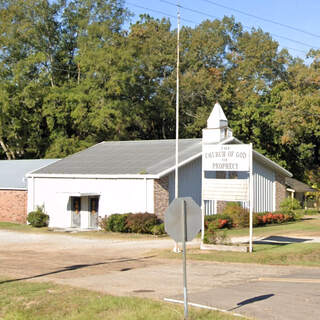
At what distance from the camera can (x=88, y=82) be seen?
46938mm

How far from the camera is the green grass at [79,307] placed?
408 inches

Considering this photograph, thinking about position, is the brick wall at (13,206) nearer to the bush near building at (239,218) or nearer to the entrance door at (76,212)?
the entrance door at (76,212)

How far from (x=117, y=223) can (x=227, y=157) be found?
420 inches

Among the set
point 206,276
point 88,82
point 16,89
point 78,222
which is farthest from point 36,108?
point 206,276

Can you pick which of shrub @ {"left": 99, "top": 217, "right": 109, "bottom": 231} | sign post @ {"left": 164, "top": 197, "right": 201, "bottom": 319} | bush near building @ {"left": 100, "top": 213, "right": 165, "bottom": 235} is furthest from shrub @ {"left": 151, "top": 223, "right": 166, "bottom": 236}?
sign post @ {"left": 164, "top": 197, "right": 201, "bottom": 319}

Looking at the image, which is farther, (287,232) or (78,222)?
(78,222)

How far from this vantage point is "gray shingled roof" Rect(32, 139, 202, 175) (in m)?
32.4

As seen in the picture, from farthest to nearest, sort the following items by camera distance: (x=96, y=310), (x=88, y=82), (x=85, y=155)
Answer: (x=88, y=82) < (x=85, y=155) < (x=96, y=310)

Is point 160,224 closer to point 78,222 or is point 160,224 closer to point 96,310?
point 78,222

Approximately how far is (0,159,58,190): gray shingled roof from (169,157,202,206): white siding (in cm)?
1087

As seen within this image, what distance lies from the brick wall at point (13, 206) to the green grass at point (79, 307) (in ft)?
79.2

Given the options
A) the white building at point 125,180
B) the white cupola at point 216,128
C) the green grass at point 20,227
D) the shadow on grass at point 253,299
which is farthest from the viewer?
the white cupola at point 216,128

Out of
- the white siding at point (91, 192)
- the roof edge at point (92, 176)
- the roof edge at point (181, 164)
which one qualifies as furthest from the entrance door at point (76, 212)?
the roof edge at point (181, 164)

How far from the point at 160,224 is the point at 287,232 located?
22.4 ft
